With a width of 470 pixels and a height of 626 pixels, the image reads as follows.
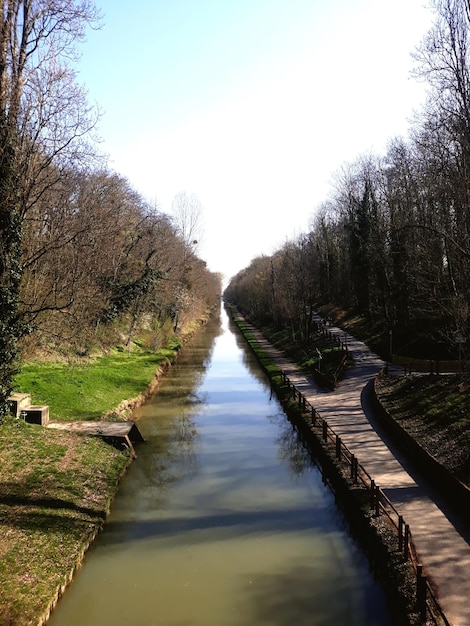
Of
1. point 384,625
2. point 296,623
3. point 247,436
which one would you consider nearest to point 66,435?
point 247,436

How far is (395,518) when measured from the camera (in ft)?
37.9

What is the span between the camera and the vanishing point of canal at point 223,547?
9047 mm

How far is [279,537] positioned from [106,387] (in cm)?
1471

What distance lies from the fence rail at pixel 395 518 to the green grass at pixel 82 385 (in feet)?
29.6

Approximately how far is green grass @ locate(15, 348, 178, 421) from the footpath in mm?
9323

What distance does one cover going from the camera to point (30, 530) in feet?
35.4

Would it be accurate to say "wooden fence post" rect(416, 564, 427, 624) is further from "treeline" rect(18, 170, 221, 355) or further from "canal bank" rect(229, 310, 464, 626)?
"treeline" rect(18, 170, 221, 355)

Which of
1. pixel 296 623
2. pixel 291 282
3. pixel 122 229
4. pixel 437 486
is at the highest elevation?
pixel 122 229

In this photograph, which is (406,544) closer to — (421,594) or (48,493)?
(421,594)

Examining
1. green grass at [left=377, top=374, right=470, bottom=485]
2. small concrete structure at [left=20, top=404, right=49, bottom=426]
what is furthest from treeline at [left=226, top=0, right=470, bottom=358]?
small concrete structure at [left=20, top=404, right=49, bottom=426]

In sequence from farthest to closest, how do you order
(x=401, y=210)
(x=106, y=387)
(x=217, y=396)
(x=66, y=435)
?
(x=401, y=210), (x=217, y=396), (x=106, y=387), (x=66, y=435)

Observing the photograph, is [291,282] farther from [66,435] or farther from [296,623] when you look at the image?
[296,623]

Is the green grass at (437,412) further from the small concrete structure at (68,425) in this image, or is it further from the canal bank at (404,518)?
the small concrete structure at (68,425)

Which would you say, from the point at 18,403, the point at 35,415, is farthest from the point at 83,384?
the point at 18,403
